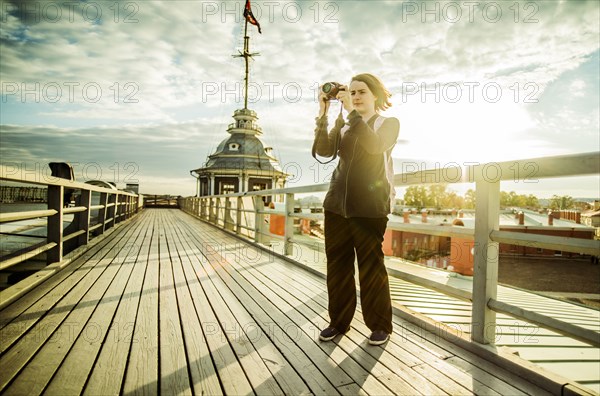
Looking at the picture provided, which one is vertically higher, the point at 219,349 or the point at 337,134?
the point at 337,134

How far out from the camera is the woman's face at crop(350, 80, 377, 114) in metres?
1.88

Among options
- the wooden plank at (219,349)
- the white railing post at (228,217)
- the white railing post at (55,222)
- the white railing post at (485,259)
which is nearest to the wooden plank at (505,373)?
the white railing post at (485,259)

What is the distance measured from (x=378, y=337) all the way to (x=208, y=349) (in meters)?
1.02

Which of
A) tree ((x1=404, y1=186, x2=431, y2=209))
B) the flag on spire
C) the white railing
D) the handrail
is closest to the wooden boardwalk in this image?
the white railing

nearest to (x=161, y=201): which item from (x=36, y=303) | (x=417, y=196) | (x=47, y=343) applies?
(x=36, y=303)

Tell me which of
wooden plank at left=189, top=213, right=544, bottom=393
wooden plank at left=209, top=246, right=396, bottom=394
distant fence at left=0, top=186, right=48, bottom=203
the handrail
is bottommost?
wooden plank at left=209, top=246, right=396, bottom=394

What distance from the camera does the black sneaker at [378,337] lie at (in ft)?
6.02

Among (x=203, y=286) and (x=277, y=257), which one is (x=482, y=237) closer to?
(x=203, y=286)

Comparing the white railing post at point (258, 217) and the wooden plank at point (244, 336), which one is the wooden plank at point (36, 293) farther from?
the white railing post at point (258, 217)

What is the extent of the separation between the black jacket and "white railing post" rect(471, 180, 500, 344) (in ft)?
1.67

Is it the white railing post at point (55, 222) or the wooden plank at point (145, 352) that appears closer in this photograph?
the wooden plank at point (145, 352)

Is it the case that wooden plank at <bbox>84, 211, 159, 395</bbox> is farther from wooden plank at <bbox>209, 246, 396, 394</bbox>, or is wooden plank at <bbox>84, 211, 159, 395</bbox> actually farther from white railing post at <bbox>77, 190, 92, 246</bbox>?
white railing post at <bbox>77, 190, 92, 246</bbox>

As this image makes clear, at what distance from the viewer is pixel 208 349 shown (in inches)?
69.7

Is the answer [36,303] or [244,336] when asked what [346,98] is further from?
[36,303]
